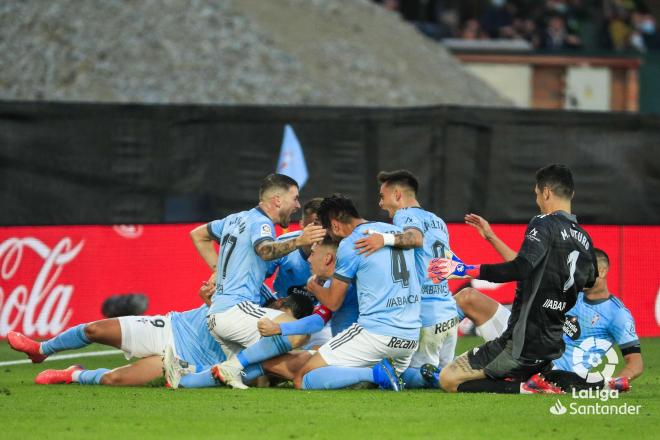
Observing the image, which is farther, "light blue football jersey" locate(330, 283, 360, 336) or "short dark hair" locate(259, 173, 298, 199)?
"short dark hair" locate(259, 173, 298, 199)

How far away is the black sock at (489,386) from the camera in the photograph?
10250 millimetres

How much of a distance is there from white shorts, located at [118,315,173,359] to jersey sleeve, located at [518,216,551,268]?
3.29 metres

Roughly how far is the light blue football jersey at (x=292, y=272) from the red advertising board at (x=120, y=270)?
4357 millimetres

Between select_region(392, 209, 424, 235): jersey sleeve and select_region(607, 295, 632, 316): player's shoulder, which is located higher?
select_region(392, 209, 424, 235): jersey sleeve

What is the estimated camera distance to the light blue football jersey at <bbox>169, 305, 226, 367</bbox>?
11109 millimetres

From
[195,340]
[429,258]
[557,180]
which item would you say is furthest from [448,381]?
[195,340]

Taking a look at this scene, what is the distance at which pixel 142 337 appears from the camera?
1099 cm

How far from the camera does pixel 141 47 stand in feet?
103

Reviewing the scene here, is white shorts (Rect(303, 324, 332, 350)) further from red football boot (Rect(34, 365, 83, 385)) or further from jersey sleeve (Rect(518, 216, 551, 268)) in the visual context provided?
jersey sleeve (Rect(518, 216, 551, 268))

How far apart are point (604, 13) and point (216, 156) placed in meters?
21.6

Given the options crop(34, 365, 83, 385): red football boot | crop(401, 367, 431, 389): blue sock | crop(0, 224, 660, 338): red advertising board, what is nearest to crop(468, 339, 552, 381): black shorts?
crop(401, 367, 431, 389): blue sock

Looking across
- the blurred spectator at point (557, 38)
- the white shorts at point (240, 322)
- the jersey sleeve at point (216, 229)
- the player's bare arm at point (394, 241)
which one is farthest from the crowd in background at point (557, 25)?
the white shorts at point (240, 322)

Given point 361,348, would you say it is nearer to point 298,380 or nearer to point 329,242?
point 298,380

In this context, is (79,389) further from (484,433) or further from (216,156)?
(216,156)
